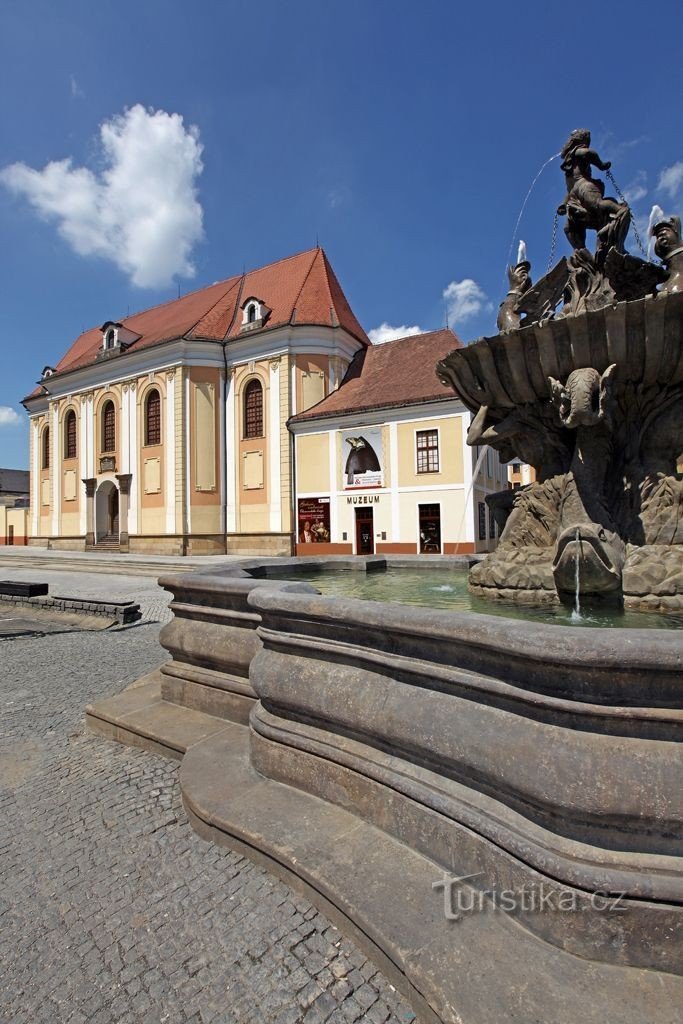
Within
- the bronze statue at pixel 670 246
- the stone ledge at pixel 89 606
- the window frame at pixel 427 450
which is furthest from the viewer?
the window frame at pixel 427 450

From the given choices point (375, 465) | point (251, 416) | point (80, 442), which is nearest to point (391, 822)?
point (375, 465)

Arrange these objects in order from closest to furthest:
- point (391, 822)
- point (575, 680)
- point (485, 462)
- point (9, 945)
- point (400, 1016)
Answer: point (400, 1016)
point (575, 680)
point (9, 945)
point (391, 822)
point (485, 462)

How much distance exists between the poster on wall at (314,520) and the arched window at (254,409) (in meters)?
5.39

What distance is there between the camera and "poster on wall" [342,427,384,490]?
24.5 metres

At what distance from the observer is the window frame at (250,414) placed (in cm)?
2912

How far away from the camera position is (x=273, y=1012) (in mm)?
1689

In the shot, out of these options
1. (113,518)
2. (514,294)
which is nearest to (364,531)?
(113,518)

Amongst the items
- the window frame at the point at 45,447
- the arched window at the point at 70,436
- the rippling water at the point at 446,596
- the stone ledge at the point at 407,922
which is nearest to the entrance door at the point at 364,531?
the rippling water at the point at 446,596

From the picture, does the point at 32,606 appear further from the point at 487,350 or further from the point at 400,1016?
the point at 400,1016

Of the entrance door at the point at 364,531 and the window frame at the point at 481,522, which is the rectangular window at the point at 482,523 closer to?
the window frame at the point at 481,522

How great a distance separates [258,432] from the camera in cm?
2925

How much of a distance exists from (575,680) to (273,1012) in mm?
1439

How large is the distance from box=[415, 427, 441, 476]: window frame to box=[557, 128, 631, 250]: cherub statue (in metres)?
17.9

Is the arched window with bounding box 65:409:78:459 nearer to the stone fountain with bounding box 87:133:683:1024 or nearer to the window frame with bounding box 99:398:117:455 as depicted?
the window frame with bounding box 99:398:117:455
